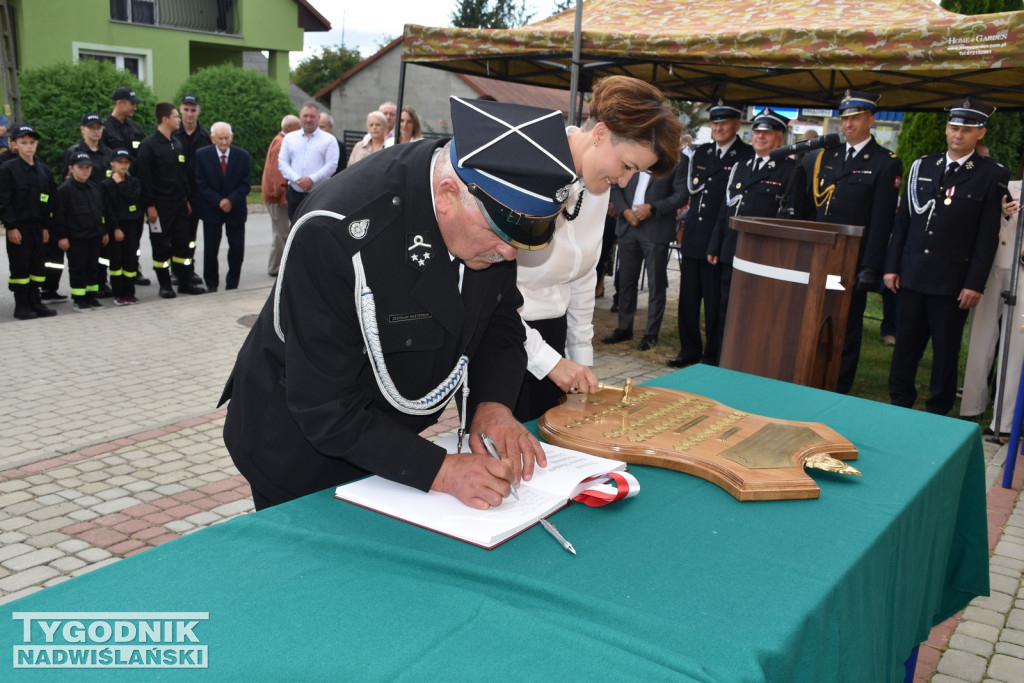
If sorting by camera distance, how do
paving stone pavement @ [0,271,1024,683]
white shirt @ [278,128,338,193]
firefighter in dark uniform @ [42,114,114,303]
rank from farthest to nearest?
white shirt @ [278,128,338,193] < firefighter in dark uniform @ [42,114,114,303] < paving stone pavement @ [0,271,1024,683]

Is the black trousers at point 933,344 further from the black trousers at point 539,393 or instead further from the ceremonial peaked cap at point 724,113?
the black trousers at point 539,393

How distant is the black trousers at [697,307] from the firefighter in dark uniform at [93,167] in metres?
5.66

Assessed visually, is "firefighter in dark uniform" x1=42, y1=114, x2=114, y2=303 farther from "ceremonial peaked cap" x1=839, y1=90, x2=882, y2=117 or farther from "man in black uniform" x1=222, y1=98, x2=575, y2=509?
"man in black uniform" x1=222, y1=98, x2=575, y2=509

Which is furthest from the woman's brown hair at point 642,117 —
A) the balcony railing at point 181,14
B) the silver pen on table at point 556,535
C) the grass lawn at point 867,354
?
the balcony railing at point 181,14

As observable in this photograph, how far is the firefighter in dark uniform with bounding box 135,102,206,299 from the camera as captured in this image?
8.84 meters

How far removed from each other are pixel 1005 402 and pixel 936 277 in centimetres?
99

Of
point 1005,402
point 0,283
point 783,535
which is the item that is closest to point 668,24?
point 1005,402

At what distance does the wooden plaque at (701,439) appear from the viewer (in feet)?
6.50

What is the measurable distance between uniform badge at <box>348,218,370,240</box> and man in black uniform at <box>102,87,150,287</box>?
8.21m

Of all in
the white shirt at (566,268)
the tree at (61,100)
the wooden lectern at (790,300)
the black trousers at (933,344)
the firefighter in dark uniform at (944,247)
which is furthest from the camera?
the tree at (61,100)

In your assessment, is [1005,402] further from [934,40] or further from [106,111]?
[106,111]

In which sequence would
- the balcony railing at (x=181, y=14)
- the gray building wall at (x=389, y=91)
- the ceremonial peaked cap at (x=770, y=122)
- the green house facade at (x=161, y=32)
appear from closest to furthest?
the ceremonial peaked cap at (x=770, y=122)
the green house facade at (x=161, y=32)
the balcony railing at (x=181, y=14)
the gray building wall at (x=389, y=91)

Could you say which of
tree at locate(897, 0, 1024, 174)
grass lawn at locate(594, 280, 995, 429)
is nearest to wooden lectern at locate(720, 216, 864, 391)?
grass lawn at locate(594, 280, 995, 429)

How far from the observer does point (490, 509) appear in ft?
5.68
